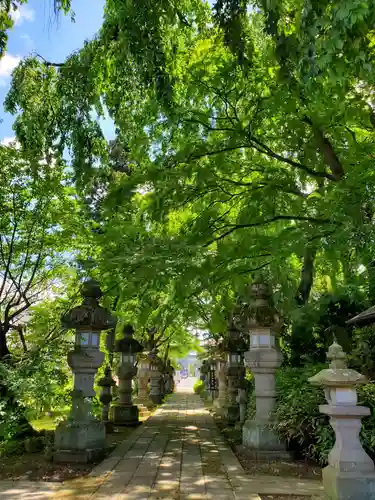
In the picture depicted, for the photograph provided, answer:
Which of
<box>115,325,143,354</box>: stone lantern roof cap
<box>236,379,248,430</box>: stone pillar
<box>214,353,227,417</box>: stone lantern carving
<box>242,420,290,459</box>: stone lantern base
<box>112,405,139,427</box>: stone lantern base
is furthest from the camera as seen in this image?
<box>214,353,227,417</box>: stone lantern carving

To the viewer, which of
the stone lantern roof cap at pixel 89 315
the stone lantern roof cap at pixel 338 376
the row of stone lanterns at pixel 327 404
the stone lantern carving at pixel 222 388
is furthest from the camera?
the stone lantern carving at pixel 222 388

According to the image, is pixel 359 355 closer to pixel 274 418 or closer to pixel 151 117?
pixel 274 418

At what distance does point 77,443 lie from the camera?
658 centimetres

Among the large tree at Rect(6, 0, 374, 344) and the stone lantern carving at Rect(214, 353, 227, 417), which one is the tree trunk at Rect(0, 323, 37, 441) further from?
the stone lantern carving at Rect(214, 353, 227, 417)

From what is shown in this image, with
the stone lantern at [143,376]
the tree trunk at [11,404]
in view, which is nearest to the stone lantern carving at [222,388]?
the stone lantern at [143,376]

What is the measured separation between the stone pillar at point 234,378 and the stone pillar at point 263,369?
324cm

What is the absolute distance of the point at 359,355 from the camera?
28.7 feet

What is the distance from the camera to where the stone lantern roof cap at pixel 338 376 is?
4.52 meters

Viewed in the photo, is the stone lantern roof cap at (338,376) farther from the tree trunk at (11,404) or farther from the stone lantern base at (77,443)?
the tree trunk at (11,404)

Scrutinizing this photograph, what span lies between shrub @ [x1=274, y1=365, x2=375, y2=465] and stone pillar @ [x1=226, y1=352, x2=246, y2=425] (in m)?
3.43

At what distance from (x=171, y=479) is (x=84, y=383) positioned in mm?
2245

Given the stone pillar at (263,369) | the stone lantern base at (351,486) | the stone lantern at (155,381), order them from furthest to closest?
the stone lantern at (155,381), the stone pillar at (263,369), the stone lantern base at (351,486)

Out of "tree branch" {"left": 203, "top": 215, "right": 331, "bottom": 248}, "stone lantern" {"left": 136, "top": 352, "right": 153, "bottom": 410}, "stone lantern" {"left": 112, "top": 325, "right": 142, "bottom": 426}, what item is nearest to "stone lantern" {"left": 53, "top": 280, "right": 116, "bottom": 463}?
"tree branch" {"left": 203, "top": 215, "right": 331, "bottom": 248}

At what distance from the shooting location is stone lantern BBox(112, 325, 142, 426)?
11.5 meters
